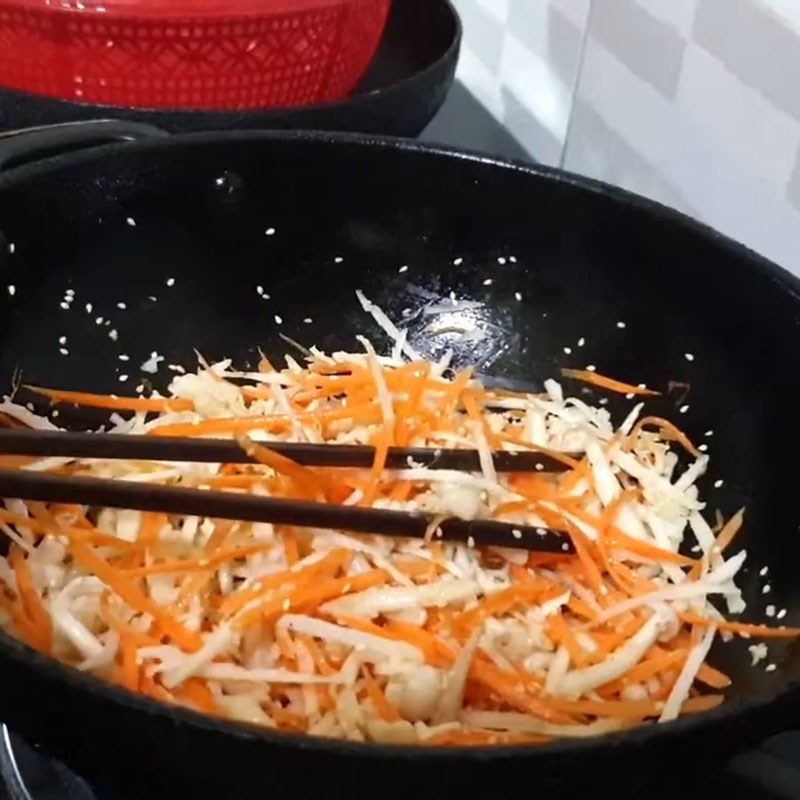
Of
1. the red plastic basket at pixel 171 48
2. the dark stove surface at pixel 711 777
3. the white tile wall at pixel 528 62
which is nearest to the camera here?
the dark stove surface at pixel 711 777

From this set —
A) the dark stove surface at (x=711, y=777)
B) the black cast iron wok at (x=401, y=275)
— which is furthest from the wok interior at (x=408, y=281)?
the dark stove surface at (x=711, y=777)

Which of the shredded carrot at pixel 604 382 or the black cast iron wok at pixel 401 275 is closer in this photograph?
the black cast iron wok at pixel 401 275

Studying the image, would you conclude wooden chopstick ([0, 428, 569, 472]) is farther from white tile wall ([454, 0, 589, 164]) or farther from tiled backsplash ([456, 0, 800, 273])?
white tile wall ([454, 0, 589, 164])

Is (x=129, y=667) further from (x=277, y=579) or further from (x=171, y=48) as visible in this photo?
(x=171, y=48)

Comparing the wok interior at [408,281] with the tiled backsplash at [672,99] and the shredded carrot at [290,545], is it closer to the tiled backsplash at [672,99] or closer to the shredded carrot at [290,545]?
A: the tiled backsplash at [672,99]

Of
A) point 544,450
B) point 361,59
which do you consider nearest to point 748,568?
point 544,450

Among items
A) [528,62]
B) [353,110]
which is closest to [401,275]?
[353,110]

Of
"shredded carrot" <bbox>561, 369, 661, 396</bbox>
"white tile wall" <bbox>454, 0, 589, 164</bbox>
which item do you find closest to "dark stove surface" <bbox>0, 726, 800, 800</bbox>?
"shredded carrot" <bbox>561, 369, 661, 396</bbox>
